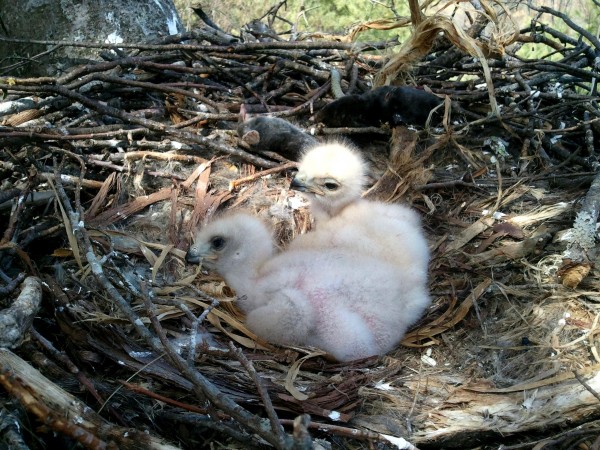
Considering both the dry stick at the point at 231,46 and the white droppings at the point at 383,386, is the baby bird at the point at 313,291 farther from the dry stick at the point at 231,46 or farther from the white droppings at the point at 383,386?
the dry stick at the point at 231,46

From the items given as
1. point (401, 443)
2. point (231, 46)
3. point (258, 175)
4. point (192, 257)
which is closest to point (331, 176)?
point (258, 175)

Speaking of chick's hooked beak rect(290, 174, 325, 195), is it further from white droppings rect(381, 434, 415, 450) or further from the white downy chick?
white droppings rect(381, 434, 415, 450)

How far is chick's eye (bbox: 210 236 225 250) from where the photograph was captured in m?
2.77

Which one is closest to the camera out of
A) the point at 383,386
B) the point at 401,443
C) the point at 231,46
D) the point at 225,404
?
the point at 225,404

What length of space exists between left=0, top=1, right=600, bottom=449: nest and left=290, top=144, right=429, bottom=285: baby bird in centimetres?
22

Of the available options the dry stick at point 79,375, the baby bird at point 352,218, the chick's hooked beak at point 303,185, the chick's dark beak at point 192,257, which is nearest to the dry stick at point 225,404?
the dry stick at point 79,375

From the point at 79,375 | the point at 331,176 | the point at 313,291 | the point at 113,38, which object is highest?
the point at 113,38

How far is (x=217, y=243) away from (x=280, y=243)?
22.0 inches

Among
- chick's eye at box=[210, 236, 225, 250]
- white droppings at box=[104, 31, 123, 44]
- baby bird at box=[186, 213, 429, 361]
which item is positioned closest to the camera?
baby bird at box=[186, 213, 429, 361]

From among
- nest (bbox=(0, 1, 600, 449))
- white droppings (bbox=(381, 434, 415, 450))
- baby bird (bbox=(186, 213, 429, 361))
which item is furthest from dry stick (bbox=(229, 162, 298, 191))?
white droppings (bbox=(381, 434, 415, 450))

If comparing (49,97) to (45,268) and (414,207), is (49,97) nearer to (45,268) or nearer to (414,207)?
(45,268)

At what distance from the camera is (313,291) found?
101 inches

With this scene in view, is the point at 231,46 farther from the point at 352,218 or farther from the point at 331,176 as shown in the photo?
the point at 352,218

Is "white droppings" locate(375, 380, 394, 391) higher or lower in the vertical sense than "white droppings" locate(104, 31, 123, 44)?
lower
